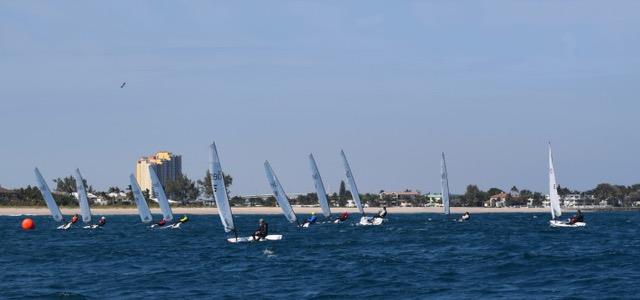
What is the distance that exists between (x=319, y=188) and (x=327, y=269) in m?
56.1

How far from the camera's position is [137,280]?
44.7m

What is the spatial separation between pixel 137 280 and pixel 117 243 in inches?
1104

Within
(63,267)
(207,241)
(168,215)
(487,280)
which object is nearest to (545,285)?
(487,280)

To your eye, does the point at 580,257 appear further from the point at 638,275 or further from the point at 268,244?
the point at 268,244

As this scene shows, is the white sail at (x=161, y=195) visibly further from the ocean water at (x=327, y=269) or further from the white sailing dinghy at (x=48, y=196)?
the ocean water at (x=327, y=269)

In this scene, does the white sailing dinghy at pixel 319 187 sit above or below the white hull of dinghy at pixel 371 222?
above

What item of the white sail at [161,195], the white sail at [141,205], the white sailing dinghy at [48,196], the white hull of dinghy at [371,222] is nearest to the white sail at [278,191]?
the white hull of dinghy at [371,222]

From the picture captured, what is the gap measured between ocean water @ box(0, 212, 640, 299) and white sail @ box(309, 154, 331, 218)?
3035 centimetres

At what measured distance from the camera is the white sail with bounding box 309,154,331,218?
104125 mm

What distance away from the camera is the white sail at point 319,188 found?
104 m

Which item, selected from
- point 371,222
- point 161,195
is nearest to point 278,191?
point 371,222

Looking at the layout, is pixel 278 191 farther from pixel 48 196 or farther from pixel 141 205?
pixel 48 196

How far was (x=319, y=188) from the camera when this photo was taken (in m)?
105

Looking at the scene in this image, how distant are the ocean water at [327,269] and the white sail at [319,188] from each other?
30349 millimetres
